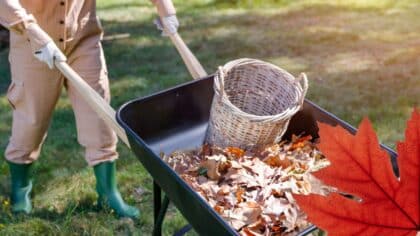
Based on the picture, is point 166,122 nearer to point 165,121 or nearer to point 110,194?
point 165,121

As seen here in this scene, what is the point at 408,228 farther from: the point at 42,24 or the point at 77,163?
the point at 77,163

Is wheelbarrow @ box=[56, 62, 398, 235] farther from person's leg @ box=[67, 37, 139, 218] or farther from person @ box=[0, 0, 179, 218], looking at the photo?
person's leg @ box=[67, 37, 139, 218]

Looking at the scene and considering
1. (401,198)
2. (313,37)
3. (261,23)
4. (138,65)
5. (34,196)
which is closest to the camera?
(401,198)

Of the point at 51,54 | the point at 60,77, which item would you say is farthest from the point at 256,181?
the point at 60,77

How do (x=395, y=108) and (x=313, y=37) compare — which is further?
(x=313, y=37)

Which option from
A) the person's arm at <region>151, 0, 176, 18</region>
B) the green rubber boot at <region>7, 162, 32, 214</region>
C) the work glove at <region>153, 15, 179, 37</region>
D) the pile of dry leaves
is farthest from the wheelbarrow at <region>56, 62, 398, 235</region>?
the green rubber boot at <region>7, 162, 32, 214</region>

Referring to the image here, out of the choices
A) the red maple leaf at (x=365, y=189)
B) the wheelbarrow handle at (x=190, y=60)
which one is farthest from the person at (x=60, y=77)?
the red maple leaf at (x=365, y=189)

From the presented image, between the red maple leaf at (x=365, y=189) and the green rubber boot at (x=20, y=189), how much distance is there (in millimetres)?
2511

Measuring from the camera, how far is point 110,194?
2760 mm

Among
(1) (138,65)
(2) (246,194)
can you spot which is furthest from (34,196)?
(1) (138,65)

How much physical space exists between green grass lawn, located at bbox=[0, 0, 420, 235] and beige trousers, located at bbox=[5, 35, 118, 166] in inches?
16.8

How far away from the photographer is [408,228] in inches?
18.1

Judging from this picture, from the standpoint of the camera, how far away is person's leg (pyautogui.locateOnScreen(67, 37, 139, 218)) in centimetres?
246

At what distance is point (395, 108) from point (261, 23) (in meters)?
2.32
